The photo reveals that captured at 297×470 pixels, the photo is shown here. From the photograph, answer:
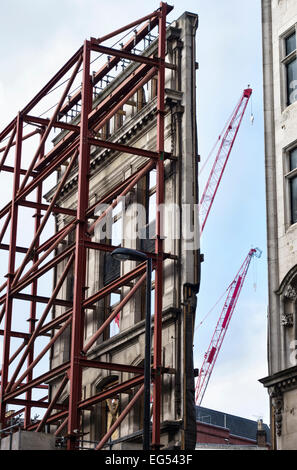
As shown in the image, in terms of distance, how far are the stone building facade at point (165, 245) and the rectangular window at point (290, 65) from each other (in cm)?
549

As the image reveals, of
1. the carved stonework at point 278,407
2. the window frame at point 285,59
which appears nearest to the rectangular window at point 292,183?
the window frame at point 285,59

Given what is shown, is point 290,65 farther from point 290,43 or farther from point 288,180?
point 288,180

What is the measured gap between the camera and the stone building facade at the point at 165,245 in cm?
4041

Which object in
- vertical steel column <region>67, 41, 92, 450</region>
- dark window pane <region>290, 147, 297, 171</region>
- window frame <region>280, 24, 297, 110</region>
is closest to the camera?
dark window pane <region>290, 147, 297, 171</region>

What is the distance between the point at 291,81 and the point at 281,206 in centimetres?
464

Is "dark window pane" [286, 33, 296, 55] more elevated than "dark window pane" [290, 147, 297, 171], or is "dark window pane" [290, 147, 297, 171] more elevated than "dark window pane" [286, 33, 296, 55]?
"dark window pane" [286, 33, 296, 55]

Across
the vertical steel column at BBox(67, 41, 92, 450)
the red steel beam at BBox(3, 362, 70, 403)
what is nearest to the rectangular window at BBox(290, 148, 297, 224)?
the vertical steel column at BBox(67, 41, 92, 450)

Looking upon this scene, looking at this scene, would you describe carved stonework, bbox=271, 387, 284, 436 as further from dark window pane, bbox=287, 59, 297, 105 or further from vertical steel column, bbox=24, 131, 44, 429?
vertical steel column, bbox=24, 131, 44, 429

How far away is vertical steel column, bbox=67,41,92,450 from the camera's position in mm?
39531

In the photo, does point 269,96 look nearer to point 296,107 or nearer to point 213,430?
point 296,107

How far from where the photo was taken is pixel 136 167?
46.6 m

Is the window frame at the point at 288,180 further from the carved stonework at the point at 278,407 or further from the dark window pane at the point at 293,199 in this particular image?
the carved stonework at the point at 278,407

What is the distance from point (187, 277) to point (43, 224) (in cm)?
829
